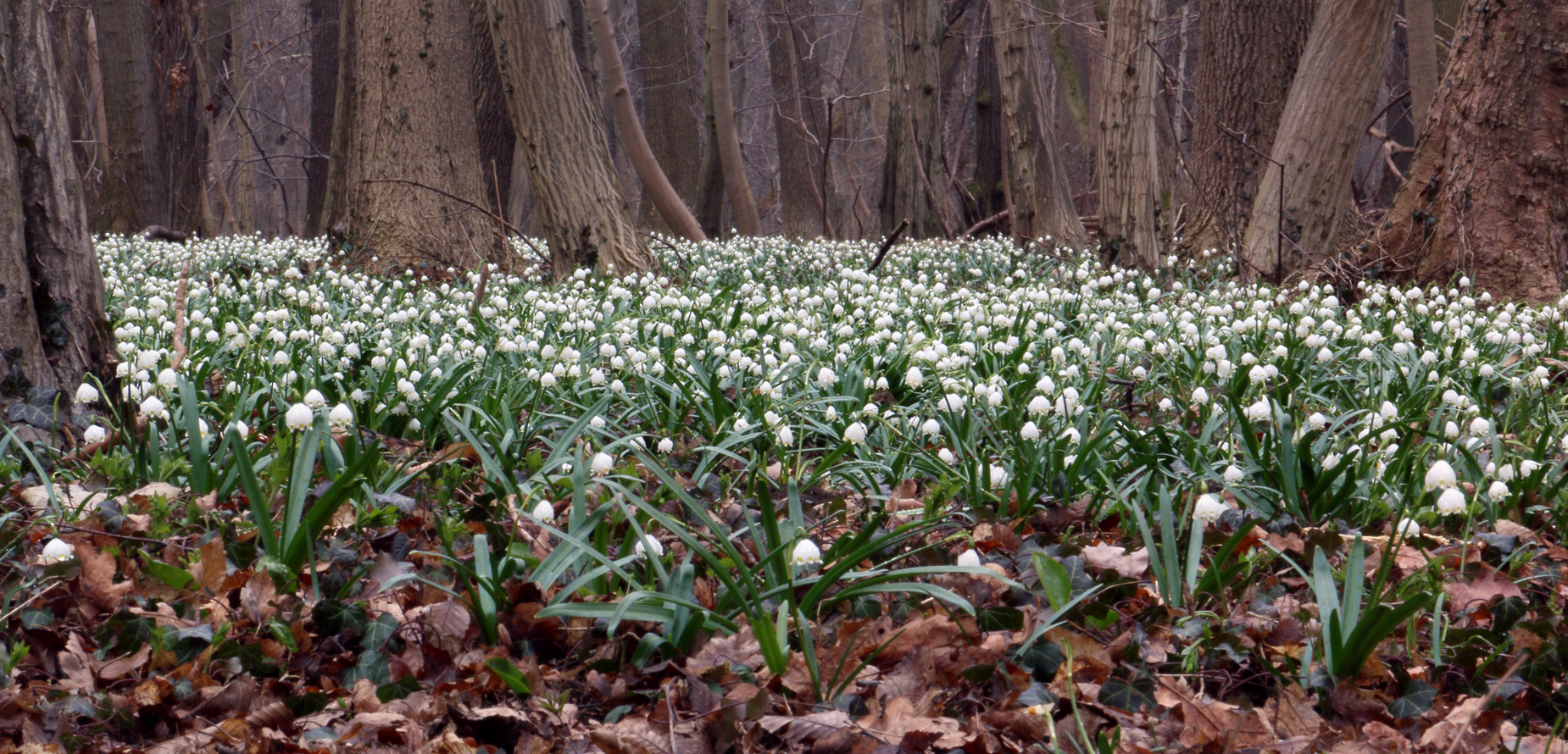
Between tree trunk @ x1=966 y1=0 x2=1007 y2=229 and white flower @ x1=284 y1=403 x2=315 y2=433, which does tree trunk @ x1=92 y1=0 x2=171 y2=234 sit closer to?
tree trunk @ x1=966 y1=0 x2=1007 y2=229

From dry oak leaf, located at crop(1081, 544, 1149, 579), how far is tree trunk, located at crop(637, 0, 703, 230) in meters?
13.8

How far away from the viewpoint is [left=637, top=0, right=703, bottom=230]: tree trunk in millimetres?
16516

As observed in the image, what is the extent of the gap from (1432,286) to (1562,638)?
14.7 ft

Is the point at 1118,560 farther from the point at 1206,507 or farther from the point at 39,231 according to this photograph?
the point at 39,231

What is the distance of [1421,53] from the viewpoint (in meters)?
10.7

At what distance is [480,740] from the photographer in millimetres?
2020

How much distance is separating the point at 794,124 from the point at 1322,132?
9.89 m

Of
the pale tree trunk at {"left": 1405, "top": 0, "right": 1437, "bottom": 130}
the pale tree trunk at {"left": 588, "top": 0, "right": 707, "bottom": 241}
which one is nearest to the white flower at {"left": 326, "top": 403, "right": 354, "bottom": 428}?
the pale tree trunk at {"left": 588, "top": 0, "right": 707, "bottom": 241}

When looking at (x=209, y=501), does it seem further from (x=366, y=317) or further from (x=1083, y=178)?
(x=1083, y=178)

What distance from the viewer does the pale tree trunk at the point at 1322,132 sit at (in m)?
7.87

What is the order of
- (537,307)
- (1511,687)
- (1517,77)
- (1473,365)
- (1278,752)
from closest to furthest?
(1278,752), (1511,687), (1473,365), (537,307), (1517,77)

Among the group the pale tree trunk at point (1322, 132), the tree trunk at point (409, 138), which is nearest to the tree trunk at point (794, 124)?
the tree trunk at point (409, 138)

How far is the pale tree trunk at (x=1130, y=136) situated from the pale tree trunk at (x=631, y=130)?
421 centimetres

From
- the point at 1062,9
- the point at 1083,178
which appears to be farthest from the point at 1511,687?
the point at 1083,178
